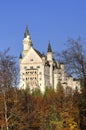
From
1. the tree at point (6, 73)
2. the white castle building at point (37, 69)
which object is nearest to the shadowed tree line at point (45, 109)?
the tree at point (6, 73)

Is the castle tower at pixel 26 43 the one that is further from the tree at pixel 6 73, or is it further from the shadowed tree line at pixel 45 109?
the tree at pixel 6 73

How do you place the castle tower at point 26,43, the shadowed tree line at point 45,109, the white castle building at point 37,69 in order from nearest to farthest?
1. the shadowed tree line at point 45,109
2. the white castle building at point 37,69
3. the castle tower at point 26,43

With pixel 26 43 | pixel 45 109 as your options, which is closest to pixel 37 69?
pixel 26 43

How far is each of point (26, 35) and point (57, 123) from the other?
3774 inches

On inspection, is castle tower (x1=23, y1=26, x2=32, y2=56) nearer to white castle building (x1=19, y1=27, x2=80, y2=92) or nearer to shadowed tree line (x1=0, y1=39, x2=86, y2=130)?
white castle building (x1=19, y1=27, x2=80, y2=92)

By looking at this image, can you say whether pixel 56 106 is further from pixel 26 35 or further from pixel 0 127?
pixel 26 35

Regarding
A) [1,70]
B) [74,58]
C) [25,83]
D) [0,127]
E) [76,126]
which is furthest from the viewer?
[25,83]

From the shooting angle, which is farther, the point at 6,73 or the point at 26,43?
the point at 26,43

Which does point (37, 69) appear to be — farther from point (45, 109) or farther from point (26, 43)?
point (45, 109)

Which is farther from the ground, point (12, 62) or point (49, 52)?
point (49, 52)

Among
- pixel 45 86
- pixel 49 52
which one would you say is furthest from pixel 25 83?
pixel 49 52

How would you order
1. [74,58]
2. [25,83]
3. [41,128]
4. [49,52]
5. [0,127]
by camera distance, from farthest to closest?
[49,52] < [25,83] < [41,128] < [0,127] < [74,58]

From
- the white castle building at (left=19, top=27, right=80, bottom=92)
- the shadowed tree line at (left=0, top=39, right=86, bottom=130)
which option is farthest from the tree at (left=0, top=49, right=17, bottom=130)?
the white castle building at (left=19, top=27, right=80, bottom=92)

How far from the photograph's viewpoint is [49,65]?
127750 mm
